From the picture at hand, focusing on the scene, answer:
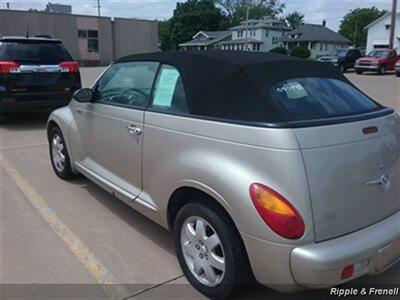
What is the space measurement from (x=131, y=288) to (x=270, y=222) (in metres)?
1.28

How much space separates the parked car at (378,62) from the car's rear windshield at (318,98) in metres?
27.2

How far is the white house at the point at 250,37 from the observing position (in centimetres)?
7412

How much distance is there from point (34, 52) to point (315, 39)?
66939 mm

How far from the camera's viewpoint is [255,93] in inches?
107

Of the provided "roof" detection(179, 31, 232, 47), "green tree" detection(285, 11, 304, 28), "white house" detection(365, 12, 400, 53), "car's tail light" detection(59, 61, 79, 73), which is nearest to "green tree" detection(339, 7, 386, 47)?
"green tree" detection(285, 11, 304, 28)

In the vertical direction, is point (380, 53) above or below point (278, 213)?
above

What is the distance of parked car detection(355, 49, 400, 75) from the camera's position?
2767 centimetres

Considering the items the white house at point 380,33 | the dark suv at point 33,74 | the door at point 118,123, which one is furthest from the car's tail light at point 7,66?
the white house at point 380,33

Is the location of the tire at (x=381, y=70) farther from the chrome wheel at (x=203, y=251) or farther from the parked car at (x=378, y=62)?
the chrome wheel at (x=203, y=251)

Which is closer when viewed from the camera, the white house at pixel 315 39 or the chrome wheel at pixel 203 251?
the chrome wheel at pixel 203 251

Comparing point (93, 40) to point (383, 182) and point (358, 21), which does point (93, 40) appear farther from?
point (358, 21)

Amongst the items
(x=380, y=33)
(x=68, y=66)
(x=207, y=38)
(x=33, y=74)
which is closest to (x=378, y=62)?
(x=68, y=66)

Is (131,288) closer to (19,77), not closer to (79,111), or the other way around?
(79,111)

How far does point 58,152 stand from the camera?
5211 millimetres
